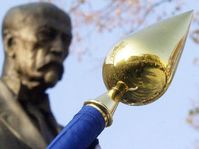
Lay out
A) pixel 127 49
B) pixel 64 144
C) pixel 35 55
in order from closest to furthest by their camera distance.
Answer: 1. pixel 64 144
2. pixel 127 49
3. pixel 35 55

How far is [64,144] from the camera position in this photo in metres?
2.66

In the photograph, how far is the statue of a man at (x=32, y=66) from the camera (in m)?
3.43

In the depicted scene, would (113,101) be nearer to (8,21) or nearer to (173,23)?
(173,23)

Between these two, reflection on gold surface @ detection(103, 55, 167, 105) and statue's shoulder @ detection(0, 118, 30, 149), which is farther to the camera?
statue's shoulder @ detection(0, 118, 30, 149)

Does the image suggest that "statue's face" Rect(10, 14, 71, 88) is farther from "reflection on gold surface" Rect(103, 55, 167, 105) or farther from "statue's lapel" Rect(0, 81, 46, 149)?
"reflection on gold surface" Rect(103, 55, 167, 105)

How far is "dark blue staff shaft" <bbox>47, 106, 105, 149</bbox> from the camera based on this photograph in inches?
105

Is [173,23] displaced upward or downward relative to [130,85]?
upward

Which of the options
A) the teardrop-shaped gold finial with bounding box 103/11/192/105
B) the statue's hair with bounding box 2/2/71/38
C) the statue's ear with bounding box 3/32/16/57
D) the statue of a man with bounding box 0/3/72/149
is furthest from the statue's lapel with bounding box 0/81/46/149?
the teardrop-shaped gold finial with bounding box 103/11/192/105

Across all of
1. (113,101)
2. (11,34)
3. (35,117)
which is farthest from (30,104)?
(113,101)

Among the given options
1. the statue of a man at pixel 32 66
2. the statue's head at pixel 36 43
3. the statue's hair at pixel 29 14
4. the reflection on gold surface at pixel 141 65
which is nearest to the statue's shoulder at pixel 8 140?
the statue of a man at pixel 32 66

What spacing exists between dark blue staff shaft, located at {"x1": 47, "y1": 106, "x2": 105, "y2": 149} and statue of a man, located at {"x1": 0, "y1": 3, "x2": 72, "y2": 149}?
2.21 ft

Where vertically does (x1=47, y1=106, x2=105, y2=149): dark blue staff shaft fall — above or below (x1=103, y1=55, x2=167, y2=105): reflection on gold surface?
below

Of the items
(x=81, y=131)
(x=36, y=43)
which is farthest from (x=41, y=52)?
(x=81, y=131)

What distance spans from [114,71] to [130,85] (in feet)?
0.23
